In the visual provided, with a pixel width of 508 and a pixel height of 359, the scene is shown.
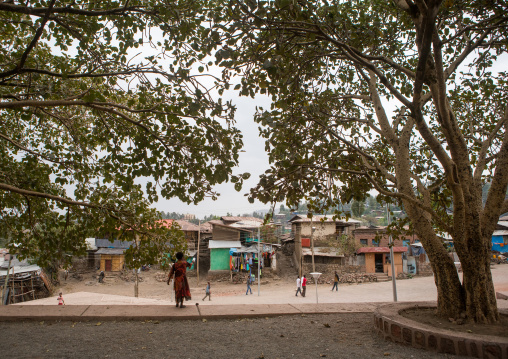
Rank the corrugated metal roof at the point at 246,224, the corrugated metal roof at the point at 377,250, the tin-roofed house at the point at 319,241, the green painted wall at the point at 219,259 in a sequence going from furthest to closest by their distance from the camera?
1. the corrugated metal roof at the point at 246,224
2. the tin-roofed house at the point at 319,241
3. the corrugated metal roof at the point at 377,250
4. the green painted wall at the point at 219,259

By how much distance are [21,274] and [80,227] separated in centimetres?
2517

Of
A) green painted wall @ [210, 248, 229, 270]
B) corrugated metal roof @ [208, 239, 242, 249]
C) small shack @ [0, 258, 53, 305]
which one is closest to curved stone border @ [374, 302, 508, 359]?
small shack @ [0, 258, 53, 305]

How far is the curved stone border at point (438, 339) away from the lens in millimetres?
3826

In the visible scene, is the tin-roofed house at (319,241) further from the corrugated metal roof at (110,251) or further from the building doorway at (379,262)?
the corrugated metal roof at (110,251)

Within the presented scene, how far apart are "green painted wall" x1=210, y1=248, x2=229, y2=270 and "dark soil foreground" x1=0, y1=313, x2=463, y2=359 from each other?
2944 cm

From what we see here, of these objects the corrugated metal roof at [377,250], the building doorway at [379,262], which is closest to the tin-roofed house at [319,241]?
the corrugated metal roof at [377,250]

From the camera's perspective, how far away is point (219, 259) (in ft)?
113

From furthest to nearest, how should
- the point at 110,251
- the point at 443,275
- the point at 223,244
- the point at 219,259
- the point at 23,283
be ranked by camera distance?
the point at 110,251
the point at 223,244
the point at 219,259
the point at 23,283
the point at 443,275

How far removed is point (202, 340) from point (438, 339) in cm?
296

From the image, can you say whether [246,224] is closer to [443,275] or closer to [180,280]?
[180,280]

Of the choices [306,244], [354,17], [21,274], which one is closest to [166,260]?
[354,17]

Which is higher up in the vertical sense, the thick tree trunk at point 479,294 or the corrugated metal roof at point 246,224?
the corrugated metal roof at point 246,224

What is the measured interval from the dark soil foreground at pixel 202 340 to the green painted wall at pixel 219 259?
Result: 1159 inches

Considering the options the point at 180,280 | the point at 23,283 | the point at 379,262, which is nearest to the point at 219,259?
the point at 23,283
